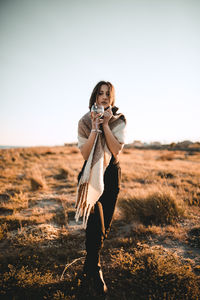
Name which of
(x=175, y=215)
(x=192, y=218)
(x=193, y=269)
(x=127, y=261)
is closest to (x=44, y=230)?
(x=127, y=261)

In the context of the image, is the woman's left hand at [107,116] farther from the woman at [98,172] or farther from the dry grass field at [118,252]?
the dry grass field at [118,252]

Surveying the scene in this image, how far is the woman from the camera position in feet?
5.61

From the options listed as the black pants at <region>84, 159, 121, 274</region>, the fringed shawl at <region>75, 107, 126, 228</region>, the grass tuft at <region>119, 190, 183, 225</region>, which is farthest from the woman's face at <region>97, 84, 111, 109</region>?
the grass tuft at <region>119, 190, 183, 225</region>

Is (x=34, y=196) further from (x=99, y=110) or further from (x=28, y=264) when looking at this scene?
(x=99, y=110)

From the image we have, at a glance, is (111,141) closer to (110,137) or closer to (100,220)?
(110,137)

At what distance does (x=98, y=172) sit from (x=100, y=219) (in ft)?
1.88

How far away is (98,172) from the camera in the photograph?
66.5 inches

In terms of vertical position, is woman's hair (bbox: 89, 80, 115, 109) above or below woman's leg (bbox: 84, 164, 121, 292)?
above

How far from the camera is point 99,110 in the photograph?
5.25 ft

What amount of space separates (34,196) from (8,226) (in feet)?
7.41

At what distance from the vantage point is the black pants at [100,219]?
5.88 ft

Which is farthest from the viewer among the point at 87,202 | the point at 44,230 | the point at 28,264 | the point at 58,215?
the point at 58,215

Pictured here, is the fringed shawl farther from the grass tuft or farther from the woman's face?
the grass tuft

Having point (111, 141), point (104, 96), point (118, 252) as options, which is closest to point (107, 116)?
point (111, 141)
